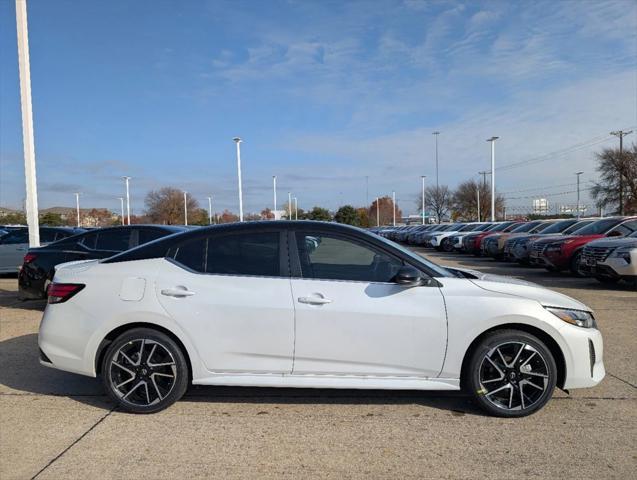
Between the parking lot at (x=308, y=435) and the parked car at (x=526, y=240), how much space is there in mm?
10761

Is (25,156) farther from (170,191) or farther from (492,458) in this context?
(170,191)

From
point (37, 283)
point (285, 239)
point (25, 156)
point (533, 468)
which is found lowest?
point (533, 468)

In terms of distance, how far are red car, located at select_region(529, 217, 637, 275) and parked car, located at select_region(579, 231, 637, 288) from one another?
1.46 m

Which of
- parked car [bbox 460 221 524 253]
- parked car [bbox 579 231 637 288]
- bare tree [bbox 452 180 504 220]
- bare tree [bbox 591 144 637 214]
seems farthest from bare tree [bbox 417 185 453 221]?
parked car [bbox 579 231 637 288]

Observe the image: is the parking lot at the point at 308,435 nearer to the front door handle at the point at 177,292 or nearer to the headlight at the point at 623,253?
the front door handle at the point at 177,292

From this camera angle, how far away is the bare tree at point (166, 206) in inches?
2650

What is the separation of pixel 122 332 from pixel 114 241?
4.77 metres

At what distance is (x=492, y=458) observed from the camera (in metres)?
3.40

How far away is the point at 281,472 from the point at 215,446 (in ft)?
2.01

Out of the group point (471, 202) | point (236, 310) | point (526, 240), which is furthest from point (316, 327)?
point (471, 202)

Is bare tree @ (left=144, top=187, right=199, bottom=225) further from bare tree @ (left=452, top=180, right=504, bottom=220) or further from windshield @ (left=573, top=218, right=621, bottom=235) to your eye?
windshield @ (left=573, top=218, right=621, bottom=235)

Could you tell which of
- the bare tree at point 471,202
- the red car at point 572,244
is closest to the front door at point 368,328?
the red car at point 572,244

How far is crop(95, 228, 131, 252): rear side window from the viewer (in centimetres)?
852

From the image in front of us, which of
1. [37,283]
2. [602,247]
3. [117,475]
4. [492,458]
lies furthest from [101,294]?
[602,247]
